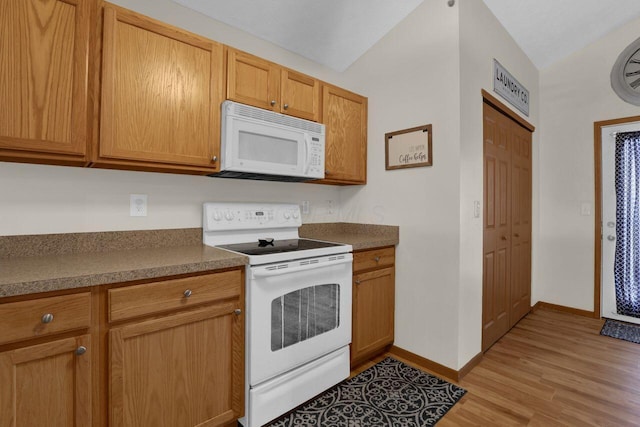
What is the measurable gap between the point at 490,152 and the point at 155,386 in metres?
2.63

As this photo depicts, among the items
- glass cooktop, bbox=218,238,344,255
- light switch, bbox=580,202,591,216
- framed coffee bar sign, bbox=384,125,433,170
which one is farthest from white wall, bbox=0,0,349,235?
light switch, bbox=580,202,591,216

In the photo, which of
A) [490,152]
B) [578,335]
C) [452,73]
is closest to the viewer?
[452,73]

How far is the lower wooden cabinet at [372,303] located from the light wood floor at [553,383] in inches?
23.4

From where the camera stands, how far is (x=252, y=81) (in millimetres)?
1921

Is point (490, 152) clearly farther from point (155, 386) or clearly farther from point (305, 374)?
point (155, 386)

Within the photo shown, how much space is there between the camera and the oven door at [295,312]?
155 cm

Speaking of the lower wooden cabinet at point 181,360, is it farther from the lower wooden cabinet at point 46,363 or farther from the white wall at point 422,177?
the white wall at point 422,177

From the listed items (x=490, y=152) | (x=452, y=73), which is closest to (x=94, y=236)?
(x=452, y=73)

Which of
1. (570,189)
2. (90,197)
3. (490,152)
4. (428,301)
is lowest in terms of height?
(428,301)

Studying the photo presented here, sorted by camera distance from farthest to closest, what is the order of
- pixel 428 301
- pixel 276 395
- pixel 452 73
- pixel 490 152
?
pixel 490 152 → pixel 428 301 → pixel 452 73 → pixel 276 395

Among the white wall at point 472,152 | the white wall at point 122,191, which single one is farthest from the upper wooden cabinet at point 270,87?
the white wall at point 472,152

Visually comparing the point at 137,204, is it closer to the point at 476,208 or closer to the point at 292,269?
the point at 292,269

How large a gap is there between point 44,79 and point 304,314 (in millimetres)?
1613

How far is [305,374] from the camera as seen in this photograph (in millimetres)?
1783
